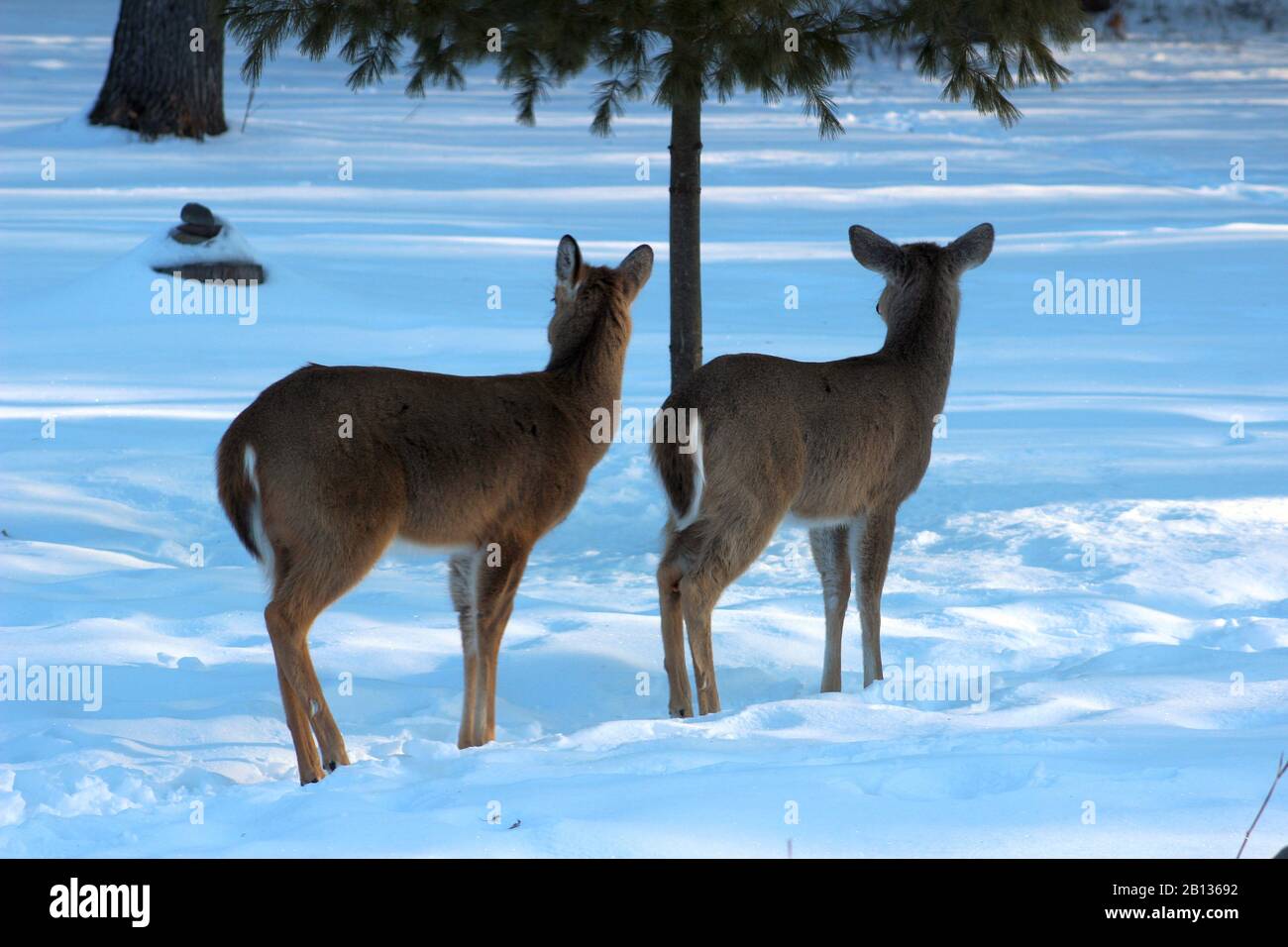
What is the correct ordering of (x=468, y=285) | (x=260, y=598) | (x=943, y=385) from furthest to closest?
(x=468, y=285)
(x=260, y=598)
(x=943, y=385)

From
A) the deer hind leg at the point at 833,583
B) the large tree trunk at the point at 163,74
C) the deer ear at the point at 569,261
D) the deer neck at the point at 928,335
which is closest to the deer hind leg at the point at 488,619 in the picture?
the deer ear at the point at 569,261

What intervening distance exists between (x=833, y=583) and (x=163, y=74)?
1625cm

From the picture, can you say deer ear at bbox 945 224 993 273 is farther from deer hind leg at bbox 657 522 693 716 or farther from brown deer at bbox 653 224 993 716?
deer hind leg at bbox 657 522 693 716

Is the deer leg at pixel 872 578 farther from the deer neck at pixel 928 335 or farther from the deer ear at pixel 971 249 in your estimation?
the deer ear at pixel 971 249

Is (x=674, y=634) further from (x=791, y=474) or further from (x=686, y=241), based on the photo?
(x=686, y=241)

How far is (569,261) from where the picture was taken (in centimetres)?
678

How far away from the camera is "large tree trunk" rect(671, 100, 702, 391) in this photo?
30.7 feet

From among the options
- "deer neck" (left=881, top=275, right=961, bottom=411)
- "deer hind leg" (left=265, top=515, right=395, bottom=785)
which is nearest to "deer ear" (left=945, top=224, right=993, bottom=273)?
"deer neck" (left=881, top=275, right=961, bottom=411)

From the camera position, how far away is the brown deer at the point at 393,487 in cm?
570
